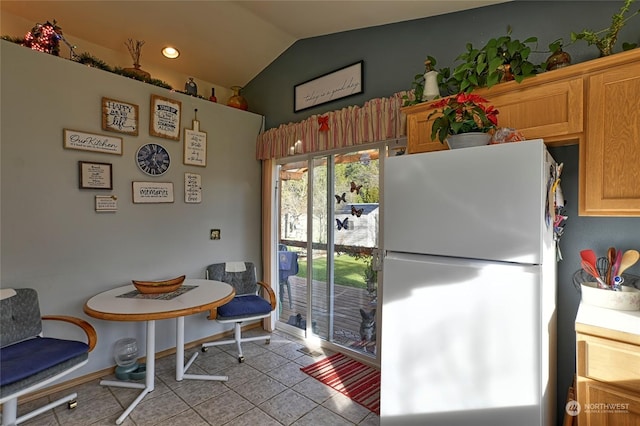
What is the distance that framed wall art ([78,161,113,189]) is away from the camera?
2.52 meters

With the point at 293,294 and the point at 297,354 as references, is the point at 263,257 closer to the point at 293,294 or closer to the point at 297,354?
the point at 293,294

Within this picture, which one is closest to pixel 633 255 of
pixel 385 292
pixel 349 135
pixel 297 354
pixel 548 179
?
pixel 548 179

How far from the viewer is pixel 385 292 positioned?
→ 1.73 m

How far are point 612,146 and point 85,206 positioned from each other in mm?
3474

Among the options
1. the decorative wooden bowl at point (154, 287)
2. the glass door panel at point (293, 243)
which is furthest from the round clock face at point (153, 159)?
the glass door panel at point (293, 243)

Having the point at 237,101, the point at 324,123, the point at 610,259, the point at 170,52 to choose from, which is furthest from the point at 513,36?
the point at 170,52

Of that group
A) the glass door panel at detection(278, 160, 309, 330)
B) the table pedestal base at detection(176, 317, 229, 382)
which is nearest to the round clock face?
the glass door panel at detection(278, 160, 309, 330)

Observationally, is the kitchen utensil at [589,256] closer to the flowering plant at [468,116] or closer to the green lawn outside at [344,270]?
the flowering plant at [468,116]

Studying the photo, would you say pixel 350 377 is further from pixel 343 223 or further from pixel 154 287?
pixel 154 287

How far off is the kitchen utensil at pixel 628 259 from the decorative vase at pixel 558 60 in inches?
40.0

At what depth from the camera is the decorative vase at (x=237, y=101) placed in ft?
12.0

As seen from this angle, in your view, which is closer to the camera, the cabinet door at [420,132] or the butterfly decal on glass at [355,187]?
the cabinet door at [420,132]

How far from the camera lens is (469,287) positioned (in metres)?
1.45

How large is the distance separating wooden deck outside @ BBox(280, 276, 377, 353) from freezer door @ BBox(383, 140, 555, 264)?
1435mm
